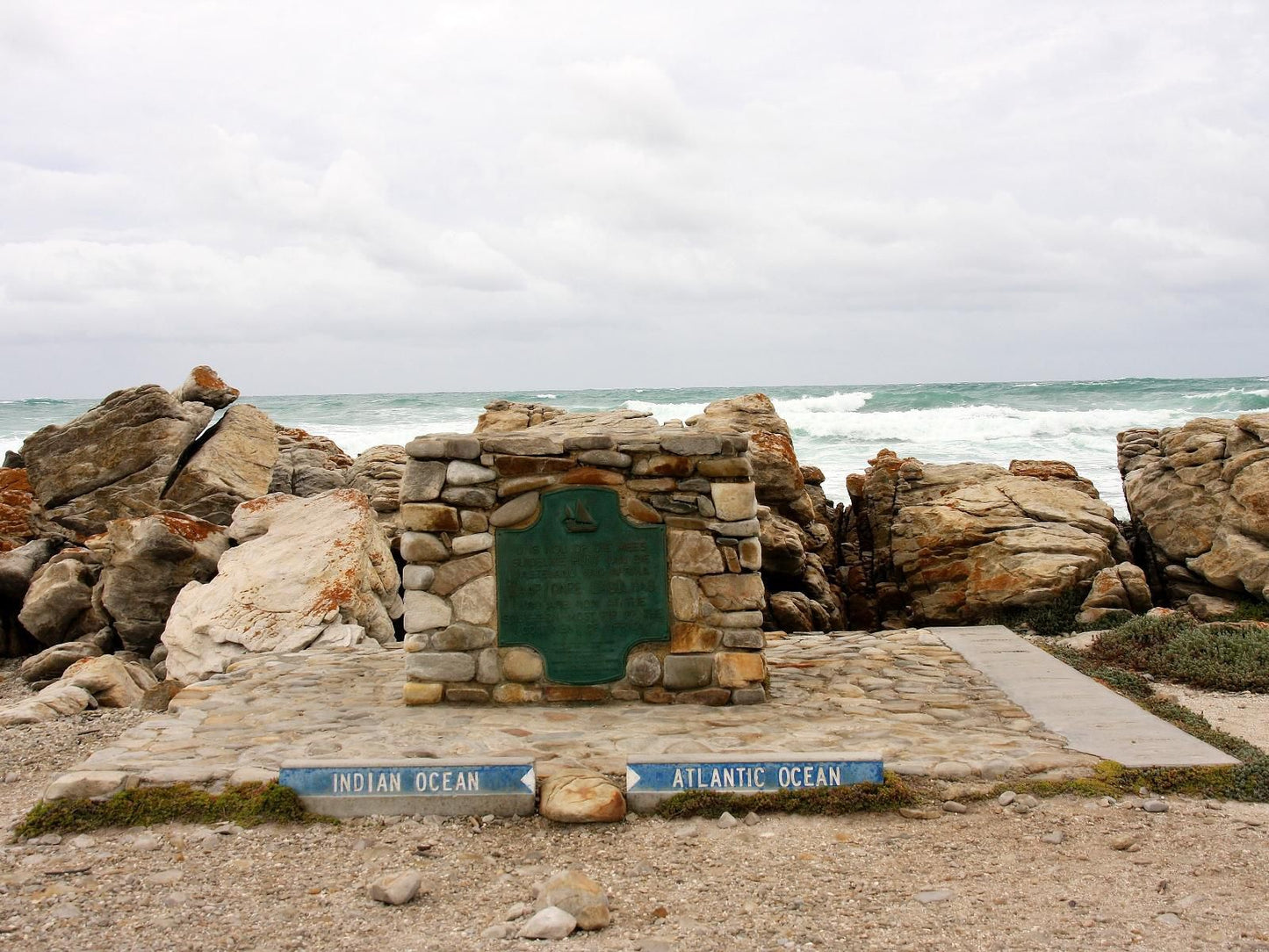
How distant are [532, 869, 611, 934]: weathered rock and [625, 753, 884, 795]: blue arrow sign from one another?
0.84 meters

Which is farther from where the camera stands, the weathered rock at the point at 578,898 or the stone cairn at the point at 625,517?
the stone cairn at the point at 625,517

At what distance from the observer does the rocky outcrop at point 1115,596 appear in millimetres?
9516

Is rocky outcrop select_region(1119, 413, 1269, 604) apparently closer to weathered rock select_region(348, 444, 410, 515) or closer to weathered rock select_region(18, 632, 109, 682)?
weathered rock select_region(348, 444, 410, 515)

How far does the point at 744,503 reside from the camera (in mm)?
6305

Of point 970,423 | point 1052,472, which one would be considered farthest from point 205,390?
point 970,423

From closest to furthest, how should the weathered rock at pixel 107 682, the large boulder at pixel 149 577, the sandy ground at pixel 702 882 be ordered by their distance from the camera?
the sandy ground at pixel 702 882 → the weathered rock at pixel 107 682 → the large boulder at pixel 149 577

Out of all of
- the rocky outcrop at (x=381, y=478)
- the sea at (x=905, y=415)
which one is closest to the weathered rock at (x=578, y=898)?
the rocky outcrop at (x=381, y=478)

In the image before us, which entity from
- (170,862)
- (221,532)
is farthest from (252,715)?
(221,532)

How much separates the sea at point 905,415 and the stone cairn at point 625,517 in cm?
1681

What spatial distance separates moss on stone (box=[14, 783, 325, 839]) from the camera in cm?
473

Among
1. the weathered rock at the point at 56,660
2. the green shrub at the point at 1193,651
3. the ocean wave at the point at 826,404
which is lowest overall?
the weathered rock at the point at 56,660

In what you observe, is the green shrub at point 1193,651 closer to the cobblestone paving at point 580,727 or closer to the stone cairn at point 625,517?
the cobblestone paving at point 580,727

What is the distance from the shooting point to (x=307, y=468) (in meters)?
15.8

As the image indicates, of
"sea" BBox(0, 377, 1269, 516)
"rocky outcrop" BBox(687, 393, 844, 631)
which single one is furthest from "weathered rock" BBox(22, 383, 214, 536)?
"sea" BBox(0, 377, 1269, 516)
